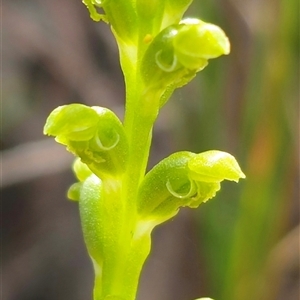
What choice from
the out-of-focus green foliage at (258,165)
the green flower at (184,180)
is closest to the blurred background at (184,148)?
the out-of-focus green foliage at (258,165)

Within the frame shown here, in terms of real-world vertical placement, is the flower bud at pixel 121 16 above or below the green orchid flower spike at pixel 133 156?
above

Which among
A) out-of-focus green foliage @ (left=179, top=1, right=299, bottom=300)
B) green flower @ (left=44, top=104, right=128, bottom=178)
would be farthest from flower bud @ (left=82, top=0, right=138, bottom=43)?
out-of-focus green foliage @ (left=179, top=1, right=299, bottom=300)

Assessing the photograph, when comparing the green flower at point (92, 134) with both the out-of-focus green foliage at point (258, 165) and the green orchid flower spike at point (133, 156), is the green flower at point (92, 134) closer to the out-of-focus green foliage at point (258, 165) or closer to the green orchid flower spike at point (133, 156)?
the green orchid flower spike at point (133, 156)

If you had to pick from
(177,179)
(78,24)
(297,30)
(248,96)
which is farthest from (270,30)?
(78,24)

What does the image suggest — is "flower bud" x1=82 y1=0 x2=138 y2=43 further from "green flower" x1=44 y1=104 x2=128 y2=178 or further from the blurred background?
the blurred background

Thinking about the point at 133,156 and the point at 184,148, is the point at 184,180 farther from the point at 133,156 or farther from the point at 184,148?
the point at 184,148

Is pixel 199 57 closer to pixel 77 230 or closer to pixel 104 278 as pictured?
pixel 104 278
